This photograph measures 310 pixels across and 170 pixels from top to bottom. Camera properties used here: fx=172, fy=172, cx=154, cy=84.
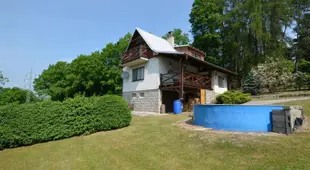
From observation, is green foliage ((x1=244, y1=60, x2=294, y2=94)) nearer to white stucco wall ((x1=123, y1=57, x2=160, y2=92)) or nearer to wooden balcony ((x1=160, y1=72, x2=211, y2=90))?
wooden balcony ((x1=160, y1=72, x2=211, y2=90))

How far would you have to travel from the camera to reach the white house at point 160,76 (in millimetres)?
15313

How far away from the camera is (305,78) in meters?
19.0

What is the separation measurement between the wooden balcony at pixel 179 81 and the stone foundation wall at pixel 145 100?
108 centimetres

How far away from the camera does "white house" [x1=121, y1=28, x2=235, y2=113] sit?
15313 mm

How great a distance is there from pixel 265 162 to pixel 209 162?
4.32 feet

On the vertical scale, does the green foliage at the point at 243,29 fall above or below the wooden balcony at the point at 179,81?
above

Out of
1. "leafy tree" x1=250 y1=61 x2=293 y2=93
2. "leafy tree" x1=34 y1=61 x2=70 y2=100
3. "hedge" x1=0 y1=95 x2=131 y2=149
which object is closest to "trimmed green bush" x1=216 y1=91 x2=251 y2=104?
"leafy tree" x1=250 y1=61 x2=293 y2=93

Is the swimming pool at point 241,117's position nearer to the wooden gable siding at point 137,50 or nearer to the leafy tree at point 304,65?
the wooden gable siding at point 137,50

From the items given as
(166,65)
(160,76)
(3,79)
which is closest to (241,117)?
(160,76)

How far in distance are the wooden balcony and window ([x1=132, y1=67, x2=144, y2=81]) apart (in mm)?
2786

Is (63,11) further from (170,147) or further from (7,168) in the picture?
(170,147)

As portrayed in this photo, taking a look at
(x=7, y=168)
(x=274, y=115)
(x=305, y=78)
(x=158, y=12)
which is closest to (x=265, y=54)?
(x=305, y=78)

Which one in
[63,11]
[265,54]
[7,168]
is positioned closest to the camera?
[7,168]

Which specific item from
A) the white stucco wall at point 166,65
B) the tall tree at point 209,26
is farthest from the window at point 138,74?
the tall tree at point 209,26
